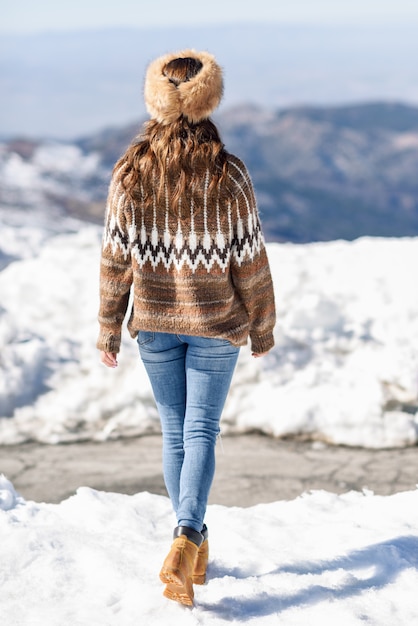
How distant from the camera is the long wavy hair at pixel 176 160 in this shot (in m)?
2.29

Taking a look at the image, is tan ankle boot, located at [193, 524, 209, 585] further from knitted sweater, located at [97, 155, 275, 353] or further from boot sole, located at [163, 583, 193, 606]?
knitted sweater, located at [97, 155, 275, 353]

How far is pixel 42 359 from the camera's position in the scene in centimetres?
539

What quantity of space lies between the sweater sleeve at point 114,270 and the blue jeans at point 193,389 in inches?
4.9

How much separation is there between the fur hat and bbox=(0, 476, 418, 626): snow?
1566 millimetres

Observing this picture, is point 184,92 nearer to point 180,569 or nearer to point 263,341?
point 263,341

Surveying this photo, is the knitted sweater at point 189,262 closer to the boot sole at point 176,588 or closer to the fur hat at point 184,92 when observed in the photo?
the fur hat at point 184,92

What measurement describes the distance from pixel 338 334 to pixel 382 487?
1.88m

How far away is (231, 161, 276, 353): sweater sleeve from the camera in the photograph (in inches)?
93.7

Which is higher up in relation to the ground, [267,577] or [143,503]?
[143,503]

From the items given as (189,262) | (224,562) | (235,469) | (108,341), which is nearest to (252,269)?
(189,262)

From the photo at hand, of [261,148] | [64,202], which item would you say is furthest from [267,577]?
[261,148]

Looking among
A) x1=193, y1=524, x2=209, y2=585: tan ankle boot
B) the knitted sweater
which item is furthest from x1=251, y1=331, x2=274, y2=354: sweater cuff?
x1=193, y1=524, x2=209, y2=585: tan ankle boot

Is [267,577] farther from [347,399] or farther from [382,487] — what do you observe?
[347,399]

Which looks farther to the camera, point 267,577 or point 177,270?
point 267,577
